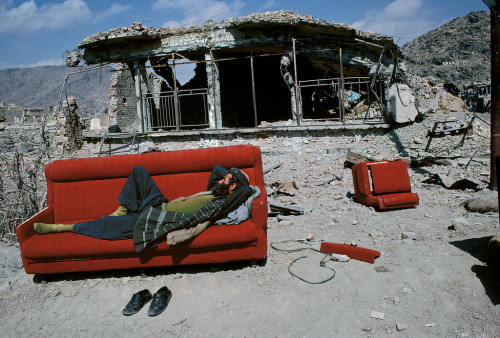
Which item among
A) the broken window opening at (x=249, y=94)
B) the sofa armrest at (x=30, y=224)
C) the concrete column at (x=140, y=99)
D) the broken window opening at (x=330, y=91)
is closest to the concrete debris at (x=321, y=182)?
the broken window opening at (x=330, y=91)

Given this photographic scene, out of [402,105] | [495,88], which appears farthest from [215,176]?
[402,105]

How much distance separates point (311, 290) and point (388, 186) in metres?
2.68

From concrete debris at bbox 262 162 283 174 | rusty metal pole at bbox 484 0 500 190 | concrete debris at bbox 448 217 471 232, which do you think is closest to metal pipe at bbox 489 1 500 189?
rusty metal pole at bbox 484 0 500 190

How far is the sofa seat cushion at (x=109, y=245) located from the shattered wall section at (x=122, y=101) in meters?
11.6

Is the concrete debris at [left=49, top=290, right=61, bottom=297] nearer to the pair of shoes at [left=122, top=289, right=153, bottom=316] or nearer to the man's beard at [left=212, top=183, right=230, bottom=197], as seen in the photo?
the pair of shoes at [left=122, top=289, right=153, bottom=316]

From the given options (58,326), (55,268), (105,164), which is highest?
(105,164)

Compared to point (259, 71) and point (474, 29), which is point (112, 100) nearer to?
point (259, 71)

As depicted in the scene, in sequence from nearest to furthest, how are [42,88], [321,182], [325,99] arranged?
[321,182] → [325,99] → [42,88]

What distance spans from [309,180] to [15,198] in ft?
17.5

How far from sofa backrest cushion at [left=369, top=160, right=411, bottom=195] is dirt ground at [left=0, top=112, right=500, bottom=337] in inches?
16.1

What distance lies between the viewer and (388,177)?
4910mm

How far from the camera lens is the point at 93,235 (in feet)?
11.0

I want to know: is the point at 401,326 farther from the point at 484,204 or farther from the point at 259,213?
the point at 484,204

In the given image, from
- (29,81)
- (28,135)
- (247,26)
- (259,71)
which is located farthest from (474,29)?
(29,81)
